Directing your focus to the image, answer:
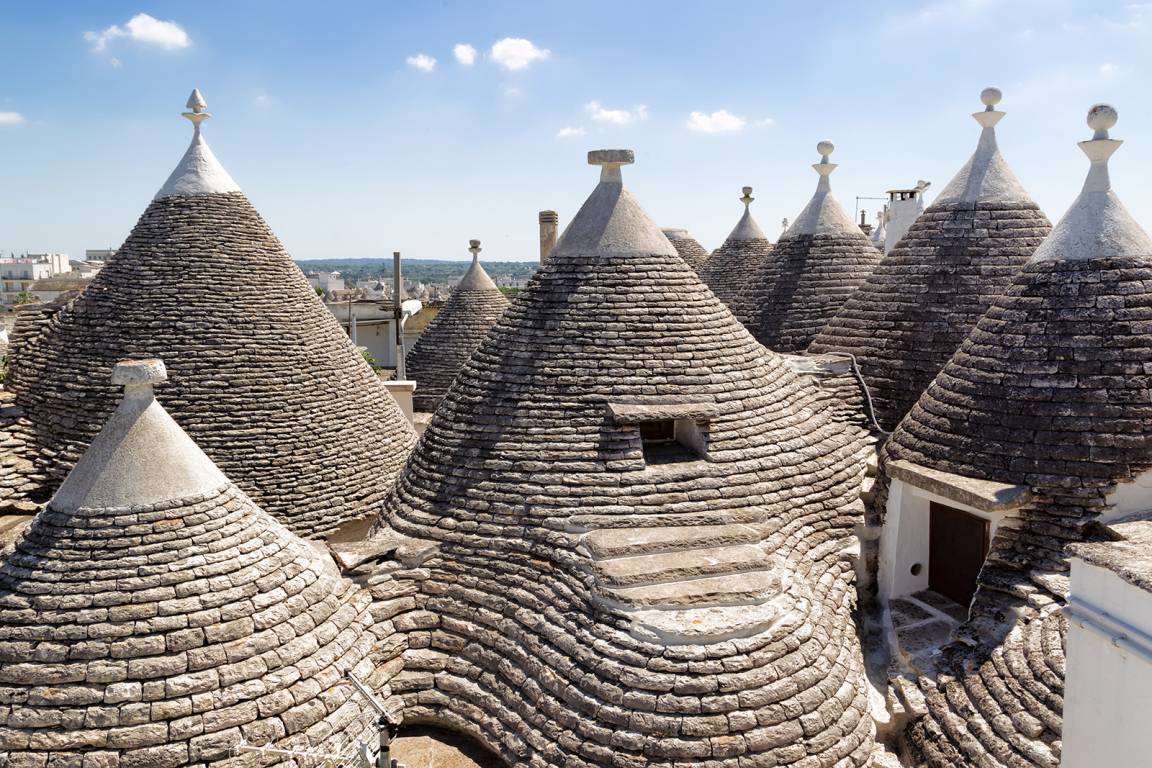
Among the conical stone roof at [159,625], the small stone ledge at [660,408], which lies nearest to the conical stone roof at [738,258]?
the small stone ledge at [660,408]

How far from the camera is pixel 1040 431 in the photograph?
29.9 ft

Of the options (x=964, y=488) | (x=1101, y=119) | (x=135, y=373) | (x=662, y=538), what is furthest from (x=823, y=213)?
(x=135, y=373)

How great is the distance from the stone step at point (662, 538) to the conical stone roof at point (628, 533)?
0.02 metres

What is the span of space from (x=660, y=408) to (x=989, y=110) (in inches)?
299

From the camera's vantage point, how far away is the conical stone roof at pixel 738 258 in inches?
780

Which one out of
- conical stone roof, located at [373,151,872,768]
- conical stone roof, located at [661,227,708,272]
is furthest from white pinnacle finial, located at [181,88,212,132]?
conical stone roof, located at [661,227,708,272]

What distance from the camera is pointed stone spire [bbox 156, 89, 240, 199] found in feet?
43.4

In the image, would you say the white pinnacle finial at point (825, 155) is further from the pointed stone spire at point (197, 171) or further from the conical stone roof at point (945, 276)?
the pointed stone spire at point (197, 171)

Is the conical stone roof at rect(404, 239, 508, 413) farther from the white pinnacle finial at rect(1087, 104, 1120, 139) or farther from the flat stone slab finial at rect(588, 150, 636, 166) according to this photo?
the white pinnacle finial at rect(1087, 104, 1120, 139)

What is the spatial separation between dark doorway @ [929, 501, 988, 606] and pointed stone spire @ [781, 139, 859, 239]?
25.2ft

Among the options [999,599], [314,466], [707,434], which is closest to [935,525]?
[999,599]

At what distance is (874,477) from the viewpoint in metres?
10.9

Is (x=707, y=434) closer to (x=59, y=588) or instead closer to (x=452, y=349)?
(x=59, y=588)

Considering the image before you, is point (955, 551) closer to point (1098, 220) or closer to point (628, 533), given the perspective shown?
point (1098, 220)
